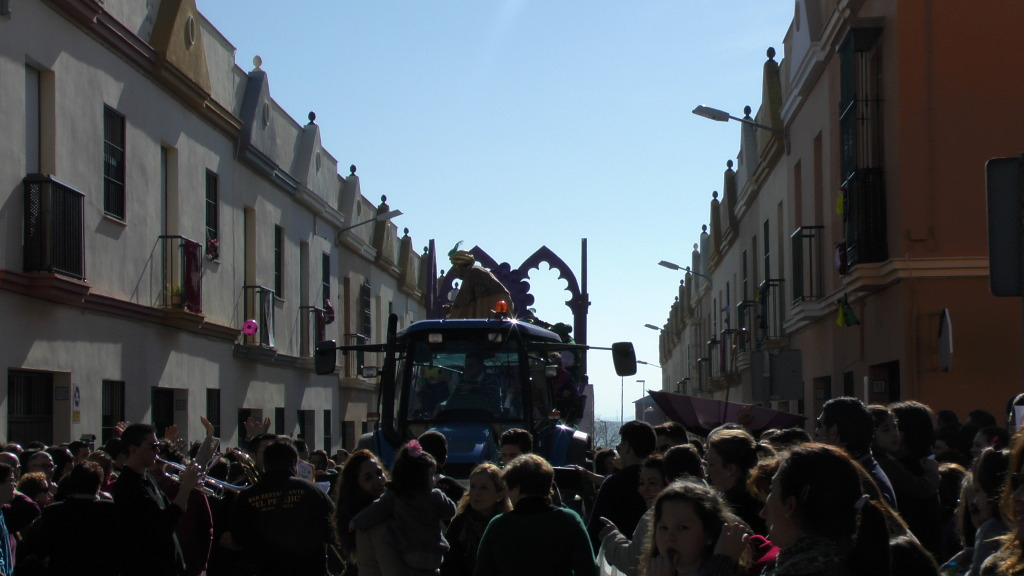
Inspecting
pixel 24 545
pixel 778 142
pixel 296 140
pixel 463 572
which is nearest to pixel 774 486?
pixel 463 572

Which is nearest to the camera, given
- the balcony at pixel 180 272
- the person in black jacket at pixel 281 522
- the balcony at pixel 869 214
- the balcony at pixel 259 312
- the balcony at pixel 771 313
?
the person in black jacket at pixel 281 522

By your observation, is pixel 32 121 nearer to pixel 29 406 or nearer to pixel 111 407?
pixel 29 406

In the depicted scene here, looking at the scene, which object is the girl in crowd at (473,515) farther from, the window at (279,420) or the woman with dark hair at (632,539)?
the window at (279,420)

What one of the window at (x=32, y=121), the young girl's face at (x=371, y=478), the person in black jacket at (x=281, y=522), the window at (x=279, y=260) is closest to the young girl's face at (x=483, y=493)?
the young girl's face at (x=371, y=478)

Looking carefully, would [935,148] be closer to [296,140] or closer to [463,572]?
[463,572]

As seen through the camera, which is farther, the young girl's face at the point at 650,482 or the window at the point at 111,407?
the window at the point at 111,407

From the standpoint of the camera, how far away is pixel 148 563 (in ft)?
25.2

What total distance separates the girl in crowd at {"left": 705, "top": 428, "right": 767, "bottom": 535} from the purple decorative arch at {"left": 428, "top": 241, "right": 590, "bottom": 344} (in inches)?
592

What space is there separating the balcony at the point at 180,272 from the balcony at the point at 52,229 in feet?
12.9

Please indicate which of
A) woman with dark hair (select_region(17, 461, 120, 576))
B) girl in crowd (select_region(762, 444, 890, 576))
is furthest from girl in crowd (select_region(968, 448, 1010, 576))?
woman with dark hair (select_region(17, 461, 120, 576))

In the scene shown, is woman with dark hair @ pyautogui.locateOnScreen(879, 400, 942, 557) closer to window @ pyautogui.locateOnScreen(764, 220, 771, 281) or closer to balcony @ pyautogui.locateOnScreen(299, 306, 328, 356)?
window @ pyautogui.locateOnScreen(764, 220, 771, 281)

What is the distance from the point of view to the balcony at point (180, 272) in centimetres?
1997

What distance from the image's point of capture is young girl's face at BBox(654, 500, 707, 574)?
4836 mm

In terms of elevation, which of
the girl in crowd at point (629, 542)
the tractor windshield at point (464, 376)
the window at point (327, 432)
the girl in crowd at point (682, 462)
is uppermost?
the tractor windshield at point (464, 376)
